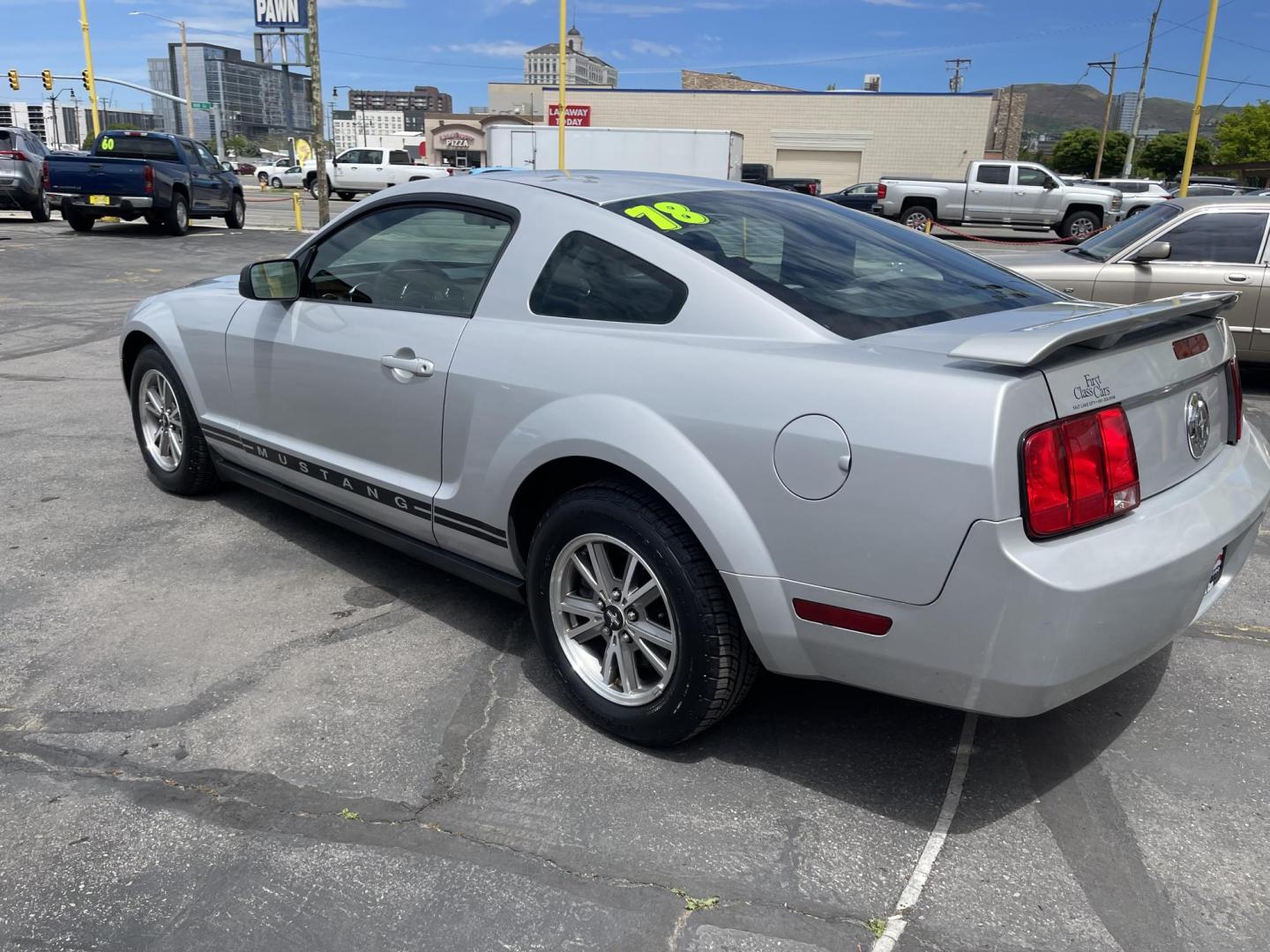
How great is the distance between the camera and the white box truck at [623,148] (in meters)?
33.4

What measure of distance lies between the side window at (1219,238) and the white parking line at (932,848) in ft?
20.0

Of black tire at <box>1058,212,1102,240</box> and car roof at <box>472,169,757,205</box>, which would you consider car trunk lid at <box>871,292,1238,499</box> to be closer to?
car roof at <box>472,169,757,205</box>

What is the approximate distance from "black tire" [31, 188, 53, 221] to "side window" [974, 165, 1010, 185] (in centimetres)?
2285

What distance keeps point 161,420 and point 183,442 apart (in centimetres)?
37

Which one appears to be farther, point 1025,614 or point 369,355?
point 369,355

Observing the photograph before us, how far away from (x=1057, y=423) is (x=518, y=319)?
1579 millimetres

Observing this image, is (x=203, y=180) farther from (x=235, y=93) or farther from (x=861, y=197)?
(x=235, y=93)

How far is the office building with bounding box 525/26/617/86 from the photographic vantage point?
130500 mm

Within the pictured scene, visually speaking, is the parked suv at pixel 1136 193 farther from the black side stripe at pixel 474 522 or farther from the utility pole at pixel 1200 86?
the black side stripe at pixel 474 522

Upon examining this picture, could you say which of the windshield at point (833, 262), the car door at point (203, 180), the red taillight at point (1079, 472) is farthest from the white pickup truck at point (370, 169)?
the red taillight at point (1079, 472)

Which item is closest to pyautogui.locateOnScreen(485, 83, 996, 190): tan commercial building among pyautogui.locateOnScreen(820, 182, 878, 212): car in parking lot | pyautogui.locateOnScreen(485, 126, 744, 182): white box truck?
pyautogui.locateOnScreen(485, 126, 744, 182): white box truck

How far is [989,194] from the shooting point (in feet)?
93.2

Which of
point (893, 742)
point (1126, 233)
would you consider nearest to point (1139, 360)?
point (893, 742)

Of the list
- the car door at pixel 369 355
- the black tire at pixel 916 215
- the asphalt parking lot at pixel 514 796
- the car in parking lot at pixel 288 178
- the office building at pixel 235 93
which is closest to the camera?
the asphalt parking lot at pixel 514 796
